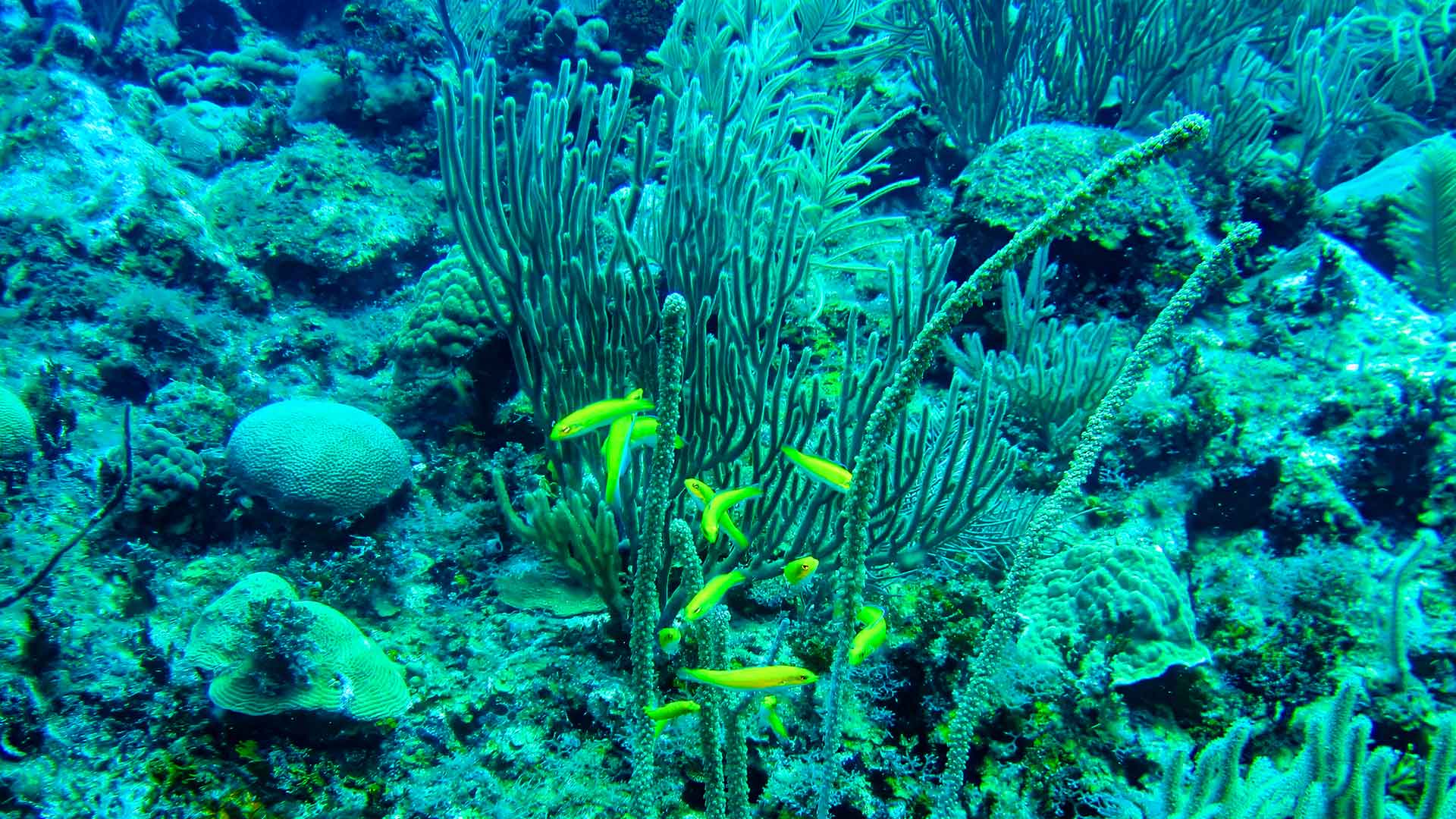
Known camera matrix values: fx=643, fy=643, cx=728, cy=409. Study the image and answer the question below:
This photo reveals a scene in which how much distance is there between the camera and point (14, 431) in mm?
3385

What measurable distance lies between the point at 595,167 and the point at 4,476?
346cm

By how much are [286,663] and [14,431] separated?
248 centimetres

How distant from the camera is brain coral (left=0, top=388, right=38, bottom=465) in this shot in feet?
→ 11.0

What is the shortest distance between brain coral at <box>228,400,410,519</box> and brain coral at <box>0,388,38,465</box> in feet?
3.18

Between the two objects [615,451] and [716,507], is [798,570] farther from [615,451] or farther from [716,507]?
[615,451]

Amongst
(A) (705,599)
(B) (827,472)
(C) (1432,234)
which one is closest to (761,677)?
(A) (705,599)

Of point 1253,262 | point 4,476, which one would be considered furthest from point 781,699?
point 1253,262

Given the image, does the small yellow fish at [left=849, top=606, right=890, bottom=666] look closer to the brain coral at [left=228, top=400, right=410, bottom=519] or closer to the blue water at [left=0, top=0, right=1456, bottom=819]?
the blue water at [left=0, top=0, right=1456, bottom=819]

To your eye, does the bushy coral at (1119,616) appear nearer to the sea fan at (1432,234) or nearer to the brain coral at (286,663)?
the brain coral at (286,663)

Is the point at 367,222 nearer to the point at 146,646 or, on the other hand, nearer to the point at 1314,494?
the point at 146,646

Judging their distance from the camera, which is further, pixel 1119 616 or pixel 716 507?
pixel 1119 616

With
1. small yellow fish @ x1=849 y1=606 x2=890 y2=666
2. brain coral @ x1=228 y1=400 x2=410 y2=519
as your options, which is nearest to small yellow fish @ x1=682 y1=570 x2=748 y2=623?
small yellow fish @ x1=849 y1=606 x2=890 y2=666

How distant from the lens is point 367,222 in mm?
5914

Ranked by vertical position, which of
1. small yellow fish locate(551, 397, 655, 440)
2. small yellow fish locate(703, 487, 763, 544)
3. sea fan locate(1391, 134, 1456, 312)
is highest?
sea fan locate(1391, 134, 1456, 312)
